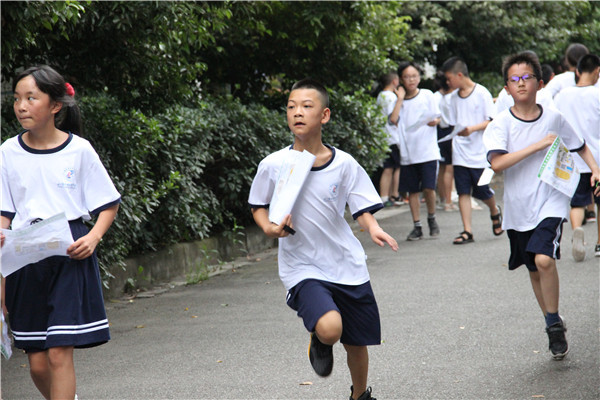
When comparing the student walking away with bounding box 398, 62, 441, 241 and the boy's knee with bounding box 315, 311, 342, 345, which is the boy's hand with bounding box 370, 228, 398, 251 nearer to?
the boy's knee with bounding box 315, 311, 342, 345

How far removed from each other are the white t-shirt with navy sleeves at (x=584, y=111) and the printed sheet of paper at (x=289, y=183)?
5.32 meters

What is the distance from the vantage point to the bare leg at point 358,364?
459 cm

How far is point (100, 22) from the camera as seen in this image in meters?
7.06

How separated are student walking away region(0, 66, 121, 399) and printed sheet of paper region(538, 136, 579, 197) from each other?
9.08ft

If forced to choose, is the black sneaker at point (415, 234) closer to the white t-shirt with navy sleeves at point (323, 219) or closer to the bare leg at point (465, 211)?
the bare leg at point (465, 211)

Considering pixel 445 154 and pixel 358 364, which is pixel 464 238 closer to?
pixel 445 154

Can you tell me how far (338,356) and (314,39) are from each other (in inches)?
267

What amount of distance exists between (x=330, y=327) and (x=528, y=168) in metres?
2.19

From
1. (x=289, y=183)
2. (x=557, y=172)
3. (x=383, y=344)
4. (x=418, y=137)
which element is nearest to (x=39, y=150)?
(x=289, y=183)

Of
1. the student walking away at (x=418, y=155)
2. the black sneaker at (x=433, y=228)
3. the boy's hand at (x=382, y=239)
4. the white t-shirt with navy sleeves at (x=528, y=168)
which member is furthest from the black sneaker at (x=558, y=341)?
the black sneaker at (x=433, y=228)

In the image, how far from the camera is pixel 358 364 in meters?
4.60

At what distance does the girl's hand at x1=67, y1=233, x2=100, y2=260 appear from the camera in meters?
4.21

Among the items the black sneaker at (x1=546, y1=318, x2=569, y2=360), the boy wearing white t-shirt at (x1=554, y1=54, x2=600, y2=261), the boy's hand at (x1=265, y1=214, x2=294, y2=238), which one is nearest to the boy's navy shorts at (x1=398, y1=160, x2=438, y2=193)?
the boy wearing white t-shirt at (x1=554, y1=54, x2=600, y2=261)

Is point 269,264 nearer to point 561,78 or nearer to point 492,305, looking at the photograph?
point 492,305
